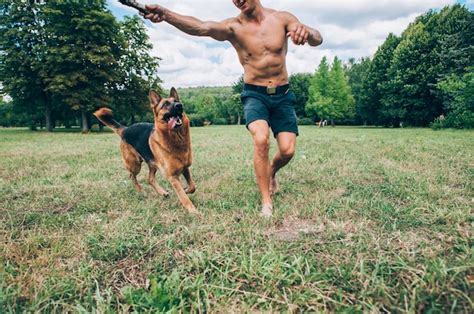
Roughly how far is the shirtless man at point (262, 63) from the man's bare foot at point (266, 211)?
0.04ft

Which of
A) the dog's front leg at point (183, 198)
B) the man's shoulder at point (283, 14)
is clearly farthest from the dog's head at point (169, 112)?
the man's shoulder at point (283, 14)

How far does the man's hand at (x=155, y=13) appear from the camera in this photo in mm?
3180

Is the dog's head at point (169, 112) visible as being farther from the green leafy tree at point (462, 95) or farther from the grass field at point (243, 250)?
the green leafy tree at point (462, 95)

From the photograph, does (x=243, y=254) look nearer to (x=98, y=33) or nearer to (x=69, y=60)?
(x=69, y=60)

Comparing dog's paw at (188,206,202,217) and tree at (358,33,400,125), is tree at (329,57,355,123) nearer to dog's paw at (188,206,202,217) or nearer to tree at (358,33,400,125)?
tree at (358,33,400,125)

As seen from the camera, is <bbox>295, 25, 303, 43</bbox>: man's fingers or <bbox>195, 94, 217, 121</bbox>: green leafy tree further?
<bbox>195, 94, 217, 121</bbox>: green leafy tree

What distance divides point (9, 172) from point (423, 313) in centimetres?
729

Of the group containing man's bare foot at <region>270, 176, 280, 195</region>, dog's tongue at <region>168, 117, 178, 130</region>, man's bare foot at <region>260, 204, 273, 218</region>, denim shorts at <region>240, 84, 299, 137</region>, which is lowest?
man's bare foot at <region>260, 204, 273, 218</region>

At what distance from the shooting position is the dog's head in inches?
144

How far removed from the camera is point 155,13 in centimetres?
323

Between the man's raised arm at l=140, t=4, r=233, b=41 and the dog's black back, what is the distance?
169 centimetres

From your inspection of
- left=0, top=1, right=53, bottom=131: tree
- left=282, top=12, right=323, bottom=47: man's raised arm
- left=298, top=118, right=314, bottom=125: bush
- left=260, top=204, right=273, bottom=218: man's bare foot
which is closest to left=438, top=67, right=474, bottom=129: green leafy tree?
left=282, top=12, right=323, bottom=47: man's raised arm

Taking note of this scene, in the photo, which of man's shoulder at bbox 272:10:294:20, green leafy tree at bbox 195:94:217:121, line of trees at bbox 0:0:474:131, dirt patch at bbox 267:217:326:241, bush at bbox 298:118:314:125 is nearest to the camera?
dirt patch at bbox 267:217:326:241

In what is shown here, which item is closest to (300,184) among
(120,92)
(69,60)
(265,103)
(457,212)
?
(265,103)
